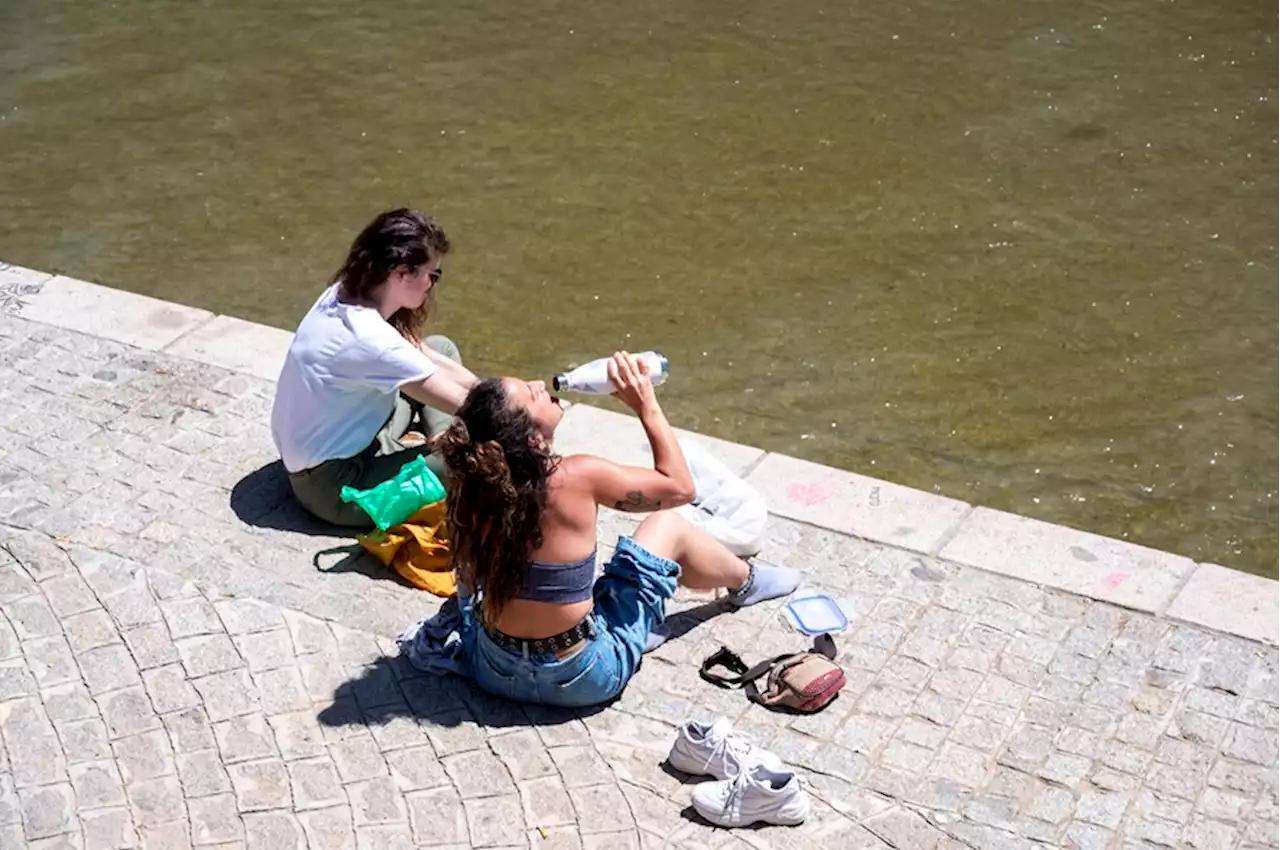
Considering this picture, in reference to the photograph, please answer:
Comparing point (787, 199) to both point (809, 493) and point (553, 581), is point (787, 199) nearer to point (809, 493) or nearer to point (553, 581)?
point (809, 493)

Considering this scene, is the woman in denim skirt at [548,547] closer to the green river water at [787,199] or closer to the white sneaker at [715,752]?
the white sneaker at [715,752]

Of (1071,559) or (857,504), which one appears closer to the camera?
(1071,559)

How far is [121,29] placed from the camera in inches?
452

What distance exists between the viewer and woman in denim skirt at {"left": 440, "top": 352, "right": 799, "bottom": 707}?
16.0 feet

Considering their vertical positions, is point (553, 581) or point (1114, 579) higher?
point (553, 581)

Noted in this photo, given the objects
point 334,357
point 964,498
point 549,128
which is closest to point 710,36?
point 549,128

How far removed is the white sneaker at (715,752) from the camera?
16.0 ft

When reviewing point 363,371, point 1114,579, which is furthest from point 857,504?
point 363,371

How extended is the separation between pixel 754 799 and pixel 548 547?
0.94 meters

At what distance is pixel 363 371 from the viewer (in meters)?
5.79

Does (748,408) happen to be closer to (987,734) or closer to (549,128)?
(987,734)

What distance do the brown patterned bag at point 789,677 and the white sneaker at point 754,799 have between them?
504 millimetres

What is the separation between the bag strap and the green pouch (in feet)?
3.82

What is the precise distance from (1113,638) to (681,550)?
4.96 feet
